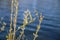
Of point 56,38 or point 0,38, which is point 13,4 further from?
point 56,38

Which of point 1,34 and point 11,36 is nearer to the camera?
point 11,36

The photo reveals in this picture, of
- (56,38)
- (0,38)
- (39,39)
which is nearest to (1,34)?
(0,38)

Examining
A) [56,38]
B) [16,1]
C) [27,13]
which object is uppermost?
[16,1]

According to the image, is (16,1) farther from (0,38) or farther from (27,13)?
(0,38)

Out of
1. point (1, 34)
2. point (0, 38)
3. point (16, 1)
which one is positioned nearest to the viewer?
point (16, 1)

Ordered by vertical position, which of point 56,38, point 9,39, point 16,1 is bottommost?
point 56,38

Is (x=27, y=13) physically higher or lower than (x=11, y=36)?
higher

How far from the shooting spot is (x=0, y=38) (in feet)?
25.5

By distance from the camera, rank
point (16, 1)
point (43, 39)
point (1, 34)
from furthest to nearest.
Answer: point (43, 39)
point (1, 34)
point (16, 1)

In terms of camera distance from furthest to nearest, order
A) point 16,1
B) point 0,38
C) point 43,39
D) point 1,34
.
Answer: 1. point 43,39
2. point 1,34
3. point 0,38
4. point 16,1

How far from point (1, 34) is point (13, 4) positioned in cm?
598

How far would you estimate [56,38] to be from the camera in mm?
9445

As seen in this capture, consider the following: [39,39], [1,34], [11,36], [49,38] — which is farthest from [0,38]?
[11,36]

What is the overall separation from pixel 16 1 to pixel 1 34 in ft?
19.8
